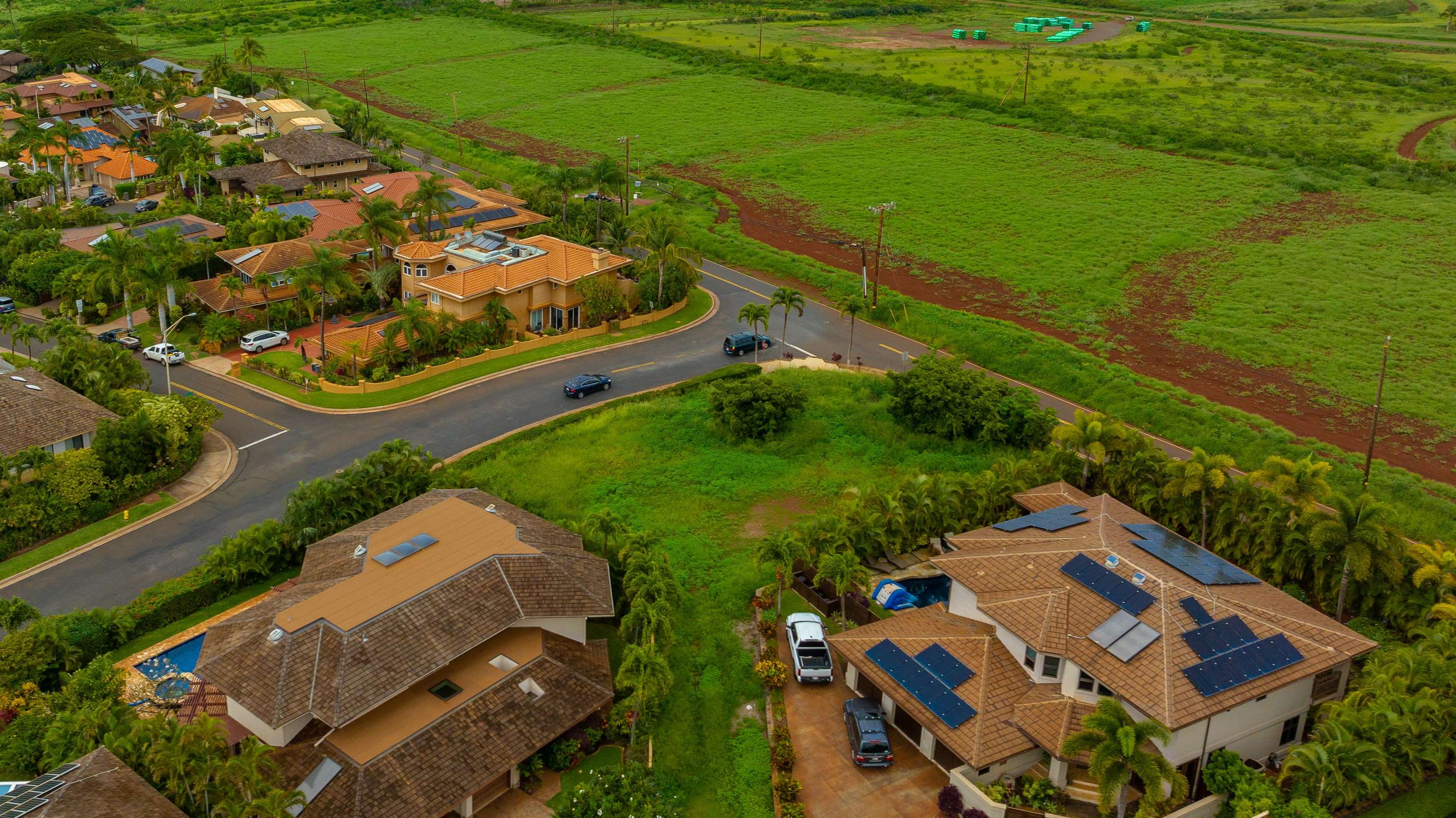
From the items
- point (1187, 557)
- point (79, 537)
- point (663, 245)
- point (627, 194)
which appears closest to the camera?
point (1187, 557)

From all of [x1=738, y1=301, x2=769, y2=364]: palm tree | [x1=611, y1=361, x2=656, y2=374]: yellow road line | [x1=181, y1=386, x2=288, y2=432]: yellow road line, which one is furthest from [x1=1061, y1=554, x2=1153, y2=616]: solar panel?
[x1=181, y1=386, x2=288, y2=432]: yellow road line

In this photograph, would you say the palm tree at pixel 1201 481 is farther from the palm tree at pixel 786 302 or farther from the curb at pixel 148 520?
the curb at pixel 148 520

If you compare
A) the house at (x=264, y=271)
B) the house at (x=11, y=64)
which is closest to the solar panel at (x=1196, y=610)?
the house at (x=264, y=271)

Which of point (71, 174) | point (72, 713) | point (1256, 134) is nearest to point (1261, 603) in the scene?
point (72, 713)

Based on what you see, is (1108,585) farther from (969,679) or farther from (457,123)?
(457,123)

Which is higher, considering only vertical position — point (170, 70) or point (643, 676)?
point (170, 70)

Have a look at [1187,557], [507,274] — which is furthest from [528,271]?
[1187,557]
